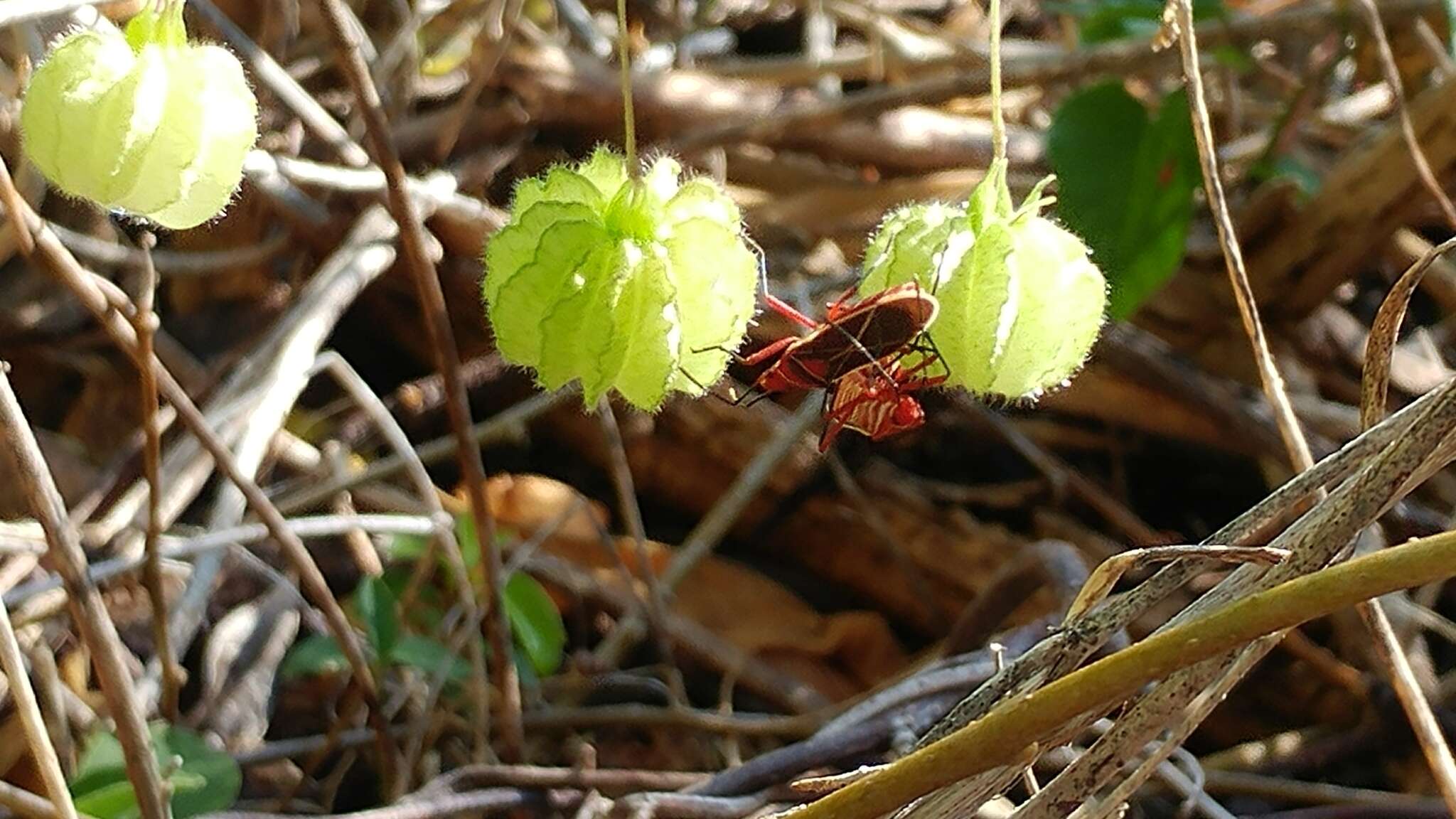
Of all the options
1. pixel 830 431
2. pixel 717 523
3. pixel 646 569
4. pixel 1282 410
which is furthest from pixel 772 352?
pixel 717 523

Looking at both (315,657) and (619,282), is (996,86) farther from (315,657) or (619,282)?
(315,657)

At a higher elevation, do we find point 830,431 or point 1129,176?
point 1129,176

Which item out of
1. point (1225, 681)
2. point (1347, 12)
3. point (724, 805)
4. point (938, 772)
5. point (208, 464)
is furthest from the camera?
point (1347, 12)

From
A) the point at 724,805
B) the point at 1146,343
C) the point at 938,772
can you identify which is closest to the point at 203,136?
the point at 938,772

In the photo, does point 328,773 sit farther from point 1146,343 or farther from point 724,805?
point 1146,343

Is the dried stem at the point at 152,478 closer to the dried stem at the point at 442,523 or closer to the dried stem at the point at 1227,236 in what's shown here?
the dried stem at the point at 442,523

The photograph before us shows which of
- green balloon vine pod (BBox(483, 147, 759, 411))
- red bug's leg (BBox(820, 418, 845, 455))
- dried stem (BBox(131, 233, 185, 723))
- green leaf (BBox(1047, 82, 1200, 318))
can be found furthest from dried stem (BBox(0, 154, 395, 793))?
green leaf (BBox(1047, 82, 1200, 318))
